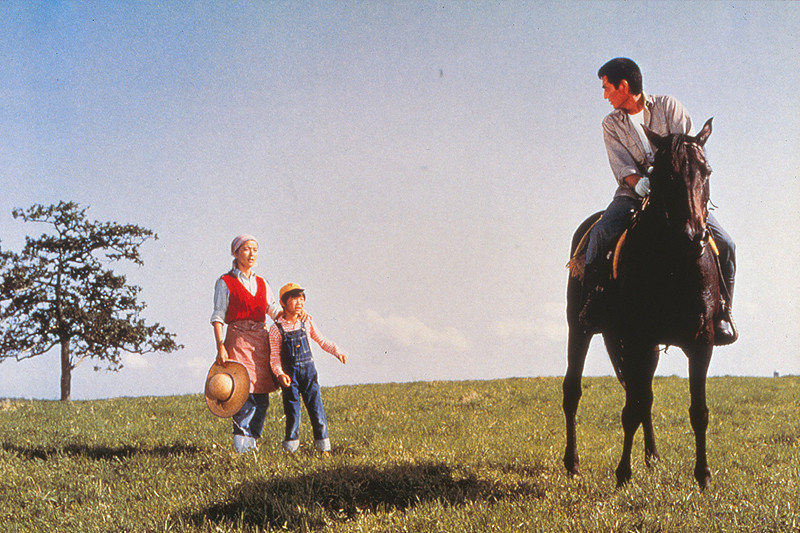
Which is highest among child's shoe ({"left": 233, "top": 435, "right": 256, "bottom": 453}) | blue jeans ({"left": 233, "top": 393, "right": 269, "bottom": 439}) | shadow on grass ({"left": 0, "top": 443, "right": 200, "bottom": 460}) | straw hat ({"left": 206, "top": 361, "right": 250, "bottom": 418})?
straw hat ({"left": 206, "top": 361, "right": 250, "bottom": 418})

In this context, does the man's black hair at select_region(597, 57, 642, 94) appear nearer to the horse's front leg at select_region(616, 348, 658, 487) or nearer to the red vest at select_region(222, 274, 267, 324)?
the horse's front leg at select_region(616, 348, 658, 487)

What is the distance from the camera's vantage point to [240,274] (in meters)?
9.03

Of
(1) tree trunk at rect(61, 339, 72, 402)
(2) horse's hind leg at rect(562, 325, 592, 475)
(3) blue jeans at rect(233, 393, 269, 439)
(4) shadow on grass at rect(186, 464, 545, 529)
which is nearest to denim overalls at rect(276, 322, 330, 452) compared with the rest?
(3) blue jeans at rect(233, 393, 269, 439)

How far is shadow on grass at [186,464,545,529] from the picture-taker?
5785mm

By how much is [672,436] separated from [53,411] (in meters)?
13.8

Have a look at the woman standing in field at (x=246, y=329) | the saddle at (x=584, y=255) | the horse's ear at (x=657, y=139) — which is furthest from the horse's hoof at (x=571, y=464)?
the woman standing in field at (x=246, y=329)

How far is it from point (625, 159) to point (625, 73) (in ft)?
3.13

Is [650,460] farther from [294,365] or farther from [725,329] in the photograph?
[294,365]

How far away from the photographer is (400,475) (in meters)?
6.91

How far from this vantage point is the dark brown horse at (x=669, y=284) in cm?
565

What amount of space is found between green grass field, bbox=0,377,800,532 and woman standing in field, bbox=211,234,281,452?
1.54ft

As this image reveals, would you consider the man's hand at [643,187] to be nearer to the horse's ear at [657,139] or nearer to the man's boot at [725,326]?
the horse's ear at [657,139]

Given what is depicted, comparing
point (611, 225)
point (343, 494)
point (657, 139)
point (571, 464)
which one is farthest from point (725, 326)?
point (343, 494)

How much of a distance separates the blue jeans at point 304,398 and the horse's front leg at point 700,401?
473 cm
